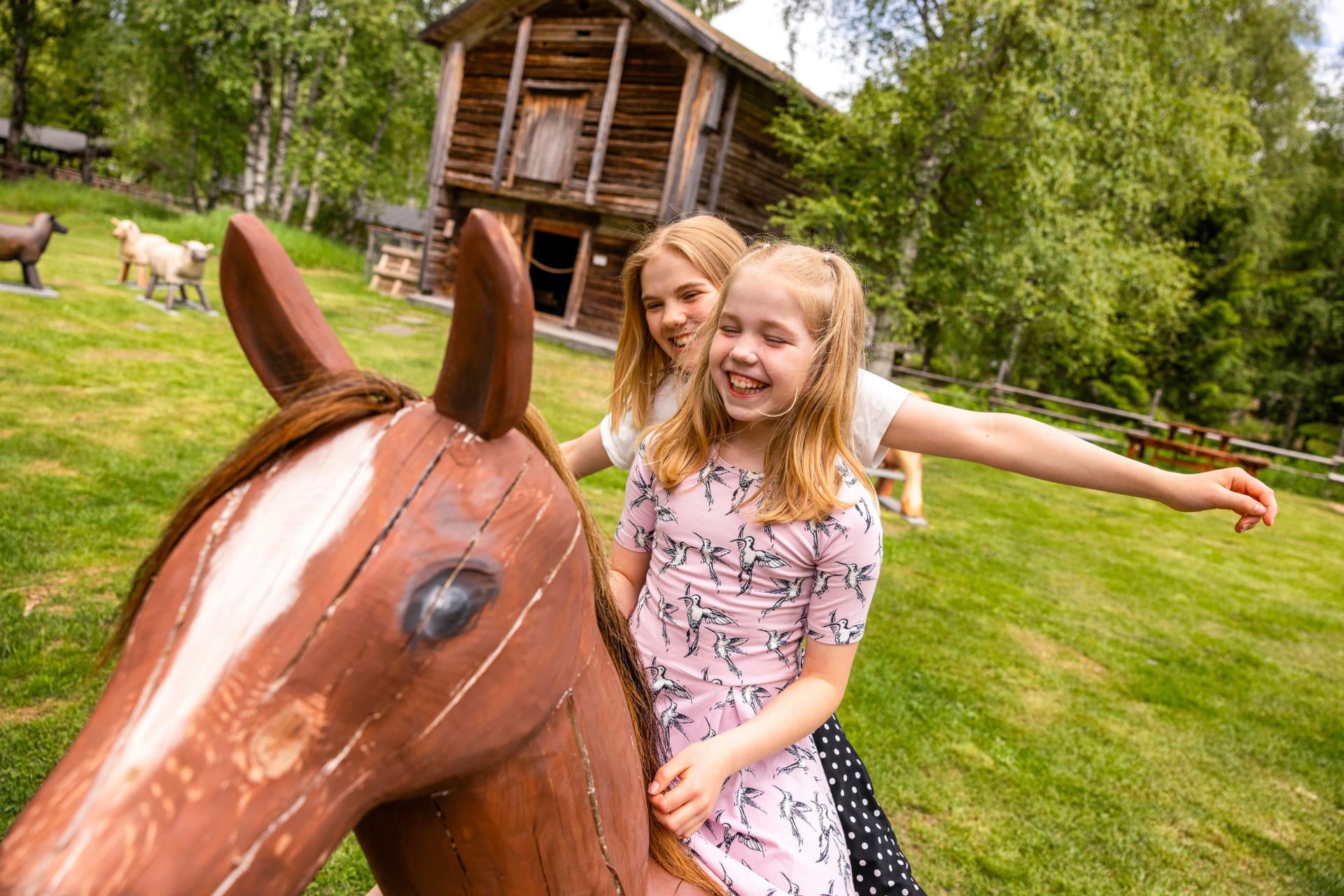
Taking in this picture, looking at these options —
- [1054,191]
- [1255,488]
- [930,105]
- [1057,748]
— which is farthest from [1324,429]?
[1255,488]

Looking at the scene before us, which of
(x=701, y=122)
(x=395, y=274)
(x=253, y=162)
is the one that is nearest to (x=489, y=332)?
(x=701, y=122)

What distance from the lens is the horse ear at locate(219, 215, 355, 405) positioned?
0.78m

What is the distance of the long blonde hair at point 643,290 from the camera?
6.40 feet

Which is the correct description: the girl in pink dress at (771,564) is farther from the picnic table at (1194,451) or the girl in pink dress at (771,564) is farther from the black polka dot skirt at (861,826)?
the picnic table at (1194,451)

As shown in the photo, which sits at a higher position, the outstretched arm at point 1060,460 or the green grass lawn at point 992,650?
the outstretched arm at point 1060,460

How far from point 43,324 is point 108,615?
6468 mm

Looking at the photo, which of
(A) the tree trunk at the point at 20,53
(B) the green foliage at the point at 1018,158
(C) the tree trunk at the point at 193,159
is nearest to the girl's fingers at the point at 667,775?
(B) the green foliage at the point at 1018,158

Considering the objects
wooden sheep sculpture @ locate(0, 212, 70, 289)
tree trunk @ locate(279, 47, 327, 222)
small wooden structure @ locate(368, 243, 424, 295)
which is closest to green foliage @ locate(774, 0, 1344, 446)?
small wooden structure @ locate(368, 243, 424, 295)

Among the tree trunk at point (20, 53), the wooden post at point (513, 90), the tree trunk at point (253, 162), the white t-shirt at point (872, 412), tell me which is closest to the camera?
the white t-shirt at point (872, 412)

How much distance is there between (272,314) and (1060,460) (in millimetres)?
1367

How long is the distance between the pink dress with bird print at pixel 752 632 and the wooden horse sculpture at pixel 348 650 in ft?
1.70

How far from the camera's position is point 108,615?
3.65m

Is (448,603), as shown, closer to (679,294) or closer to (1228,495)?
(1228,495)

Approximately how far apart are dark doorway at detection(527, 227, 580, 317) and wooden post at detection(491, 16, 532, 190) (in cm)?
377
